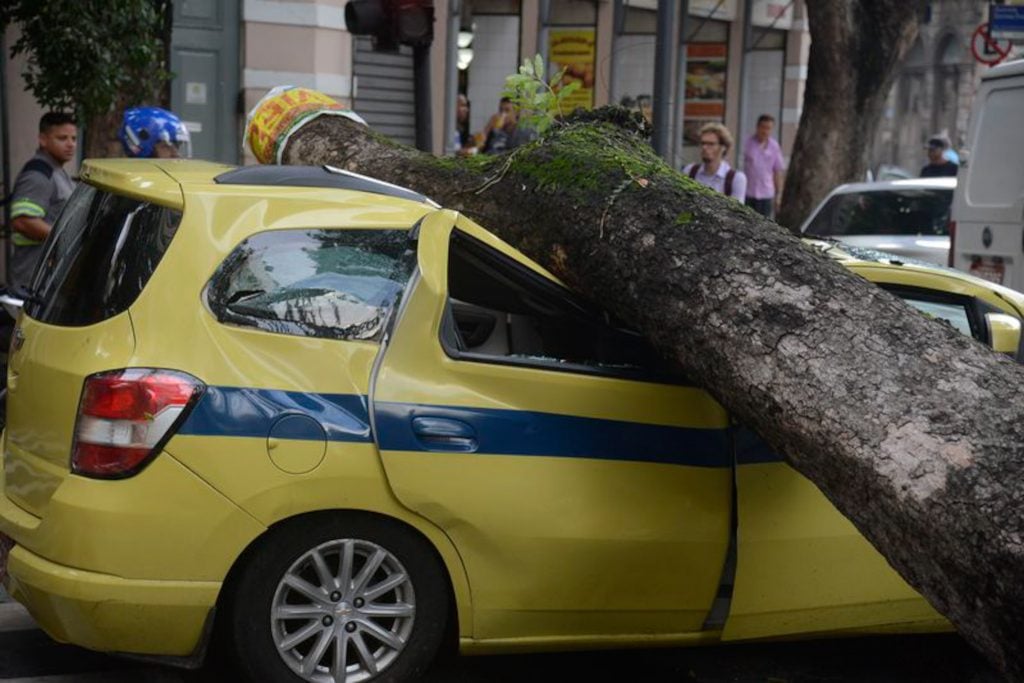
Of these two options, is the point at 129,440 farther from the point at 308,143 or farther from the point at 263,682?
the point at 308,143

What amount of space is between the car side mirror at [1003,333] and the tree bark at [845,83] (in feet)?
35.6

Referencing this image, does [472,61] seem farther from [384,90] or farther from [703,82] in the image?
[703,82]

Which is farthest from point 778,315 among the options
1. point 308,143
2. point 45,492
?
point 308,143

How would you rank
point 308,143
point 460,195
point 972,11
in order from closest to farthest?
1. point 460,195
2. point 308,143
3. point 972,11

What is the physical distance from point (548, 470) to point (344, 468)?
64cm

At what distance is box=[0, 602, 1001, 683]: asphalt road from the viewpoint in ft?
17.8

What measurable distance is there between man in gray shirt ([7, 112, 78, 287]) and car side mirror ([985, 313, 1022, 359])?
470 centimetres

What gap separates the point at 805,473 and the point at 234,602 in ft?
5.68

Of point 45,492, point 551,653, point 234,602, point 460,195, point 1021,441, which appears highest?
point 460,195

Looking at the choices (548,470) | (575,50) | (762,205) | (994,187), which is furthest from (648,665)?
(575,50)

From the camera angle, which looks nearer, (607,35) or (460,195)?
(460,195)

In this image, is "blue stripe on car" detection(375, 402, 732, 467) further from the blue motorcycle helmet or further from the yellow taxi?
the blue motorcycle helmet

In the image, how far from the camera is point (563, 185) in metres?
5.98

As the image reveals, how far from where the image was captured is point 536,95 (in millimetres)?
6719
